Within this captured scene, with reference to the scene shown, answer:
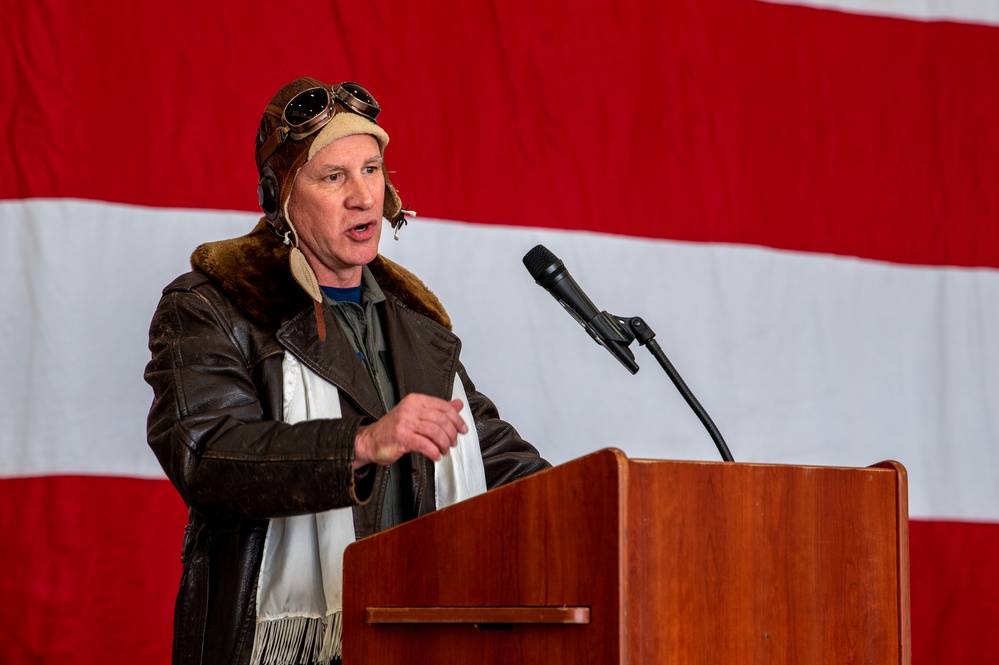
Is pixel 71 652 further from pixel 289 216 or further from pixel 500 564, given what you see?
pixel 500 564

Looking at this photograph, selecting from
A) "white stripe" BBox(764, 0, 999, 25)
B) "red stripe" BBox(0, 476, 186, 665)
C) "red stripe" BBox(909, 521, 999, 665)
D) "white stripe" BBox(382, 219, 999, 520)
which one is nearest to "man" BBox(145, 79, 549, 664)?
"white stripe" BBox(382, 219, 999, 520)

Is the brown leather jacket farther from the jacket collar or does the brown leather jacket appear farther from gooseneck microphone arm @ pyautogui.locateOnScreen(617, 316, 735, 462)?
gooseneck microphone arm @ pyautogui.locateOnScreen(617, 316, 735, 462)

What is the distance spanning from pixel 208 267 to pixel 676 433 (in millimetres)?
1309

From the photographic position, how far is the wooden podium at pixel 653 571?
1053mm

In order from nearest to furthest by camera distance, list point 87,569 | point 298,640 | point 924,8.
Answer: point 298,640
point 87,569
point 924,8

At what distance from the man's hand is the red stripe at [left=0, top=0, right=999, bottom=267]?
1360mm

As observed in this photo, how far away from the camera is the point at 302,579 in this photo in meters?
1.66

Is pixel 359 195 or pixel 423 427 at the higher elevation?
pixel 359 195

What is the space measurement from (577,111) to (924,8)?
1026 mm

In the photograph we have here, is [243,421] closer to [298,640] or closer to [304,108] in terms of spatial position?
[298,640]

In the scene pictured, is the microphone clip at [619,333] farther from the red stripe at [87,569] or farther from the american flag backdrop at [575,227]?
the red stripe at [87,569]

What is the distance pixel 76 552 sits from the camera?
2.35 metres

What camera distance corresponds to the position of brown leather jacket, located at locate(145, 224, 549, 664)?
143cm

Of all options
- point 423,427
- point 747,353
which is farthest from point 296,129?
point 747,353
